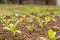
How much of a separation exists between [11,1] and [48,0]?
336cm

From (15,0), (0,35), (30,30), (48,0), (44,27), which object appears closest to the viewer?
(0,35)

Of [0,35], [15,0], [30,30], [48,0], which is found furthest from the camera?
[15,0]

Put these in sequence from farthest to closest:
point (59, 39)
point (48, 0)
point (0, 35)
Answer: point (48, 0) < point (0, 35) < point (59, 39)

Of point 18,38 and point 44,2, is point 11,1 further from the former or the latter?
point 18,38

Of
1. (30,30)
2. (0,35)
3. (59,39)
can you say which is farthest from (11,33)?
(59,39)

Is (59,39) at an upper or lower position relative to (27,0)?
upper

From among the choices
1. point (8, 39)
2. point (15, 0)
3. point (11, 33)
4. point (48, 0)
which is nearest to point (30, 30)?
point (11, 33)

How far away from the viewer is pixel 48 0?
17375 mm

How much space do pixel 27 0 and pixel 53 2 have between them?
7.13 ft

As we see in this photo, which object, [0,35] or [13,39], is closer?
[13,39]

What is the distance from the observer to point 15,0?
18.5 metres

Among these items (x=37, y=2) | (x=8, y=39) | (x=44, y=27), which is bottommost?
(x=37, y=2)

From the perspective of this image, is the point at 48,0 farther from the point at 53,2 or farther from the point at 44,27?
the point at 44,27

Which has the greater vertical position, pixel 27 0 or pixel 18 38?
pixel 18 38
